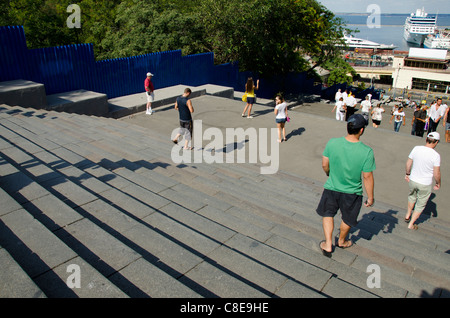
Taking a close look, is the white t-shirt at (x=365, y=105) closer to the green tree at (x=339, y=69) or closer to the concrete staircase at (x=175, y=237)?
the concrete staircase at (x=175, y=237)

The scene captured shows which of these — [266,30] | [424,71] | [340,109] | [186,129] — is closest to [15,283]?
[186,129]

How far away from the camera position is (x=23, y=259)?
2898 mm

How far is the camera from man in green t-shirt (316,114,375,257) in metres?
3.61

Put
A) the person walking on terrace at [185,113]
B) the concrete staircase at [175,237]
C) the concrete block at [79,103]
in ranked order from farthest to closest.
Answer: the concrete block at [79,103]
the person walking on terrace at [185,113]
the concrete staircase at [175,237]

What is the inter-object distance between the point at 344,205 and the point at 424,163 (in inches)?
87.6

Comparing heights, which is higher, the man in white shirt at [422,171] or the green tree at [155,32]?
the green tree at [155,32]

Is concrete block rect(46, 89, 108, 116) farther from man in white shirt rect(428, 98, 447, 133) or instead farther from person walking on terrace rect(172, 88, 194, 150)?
man in white shirt rect(428, 98, 447, 133)

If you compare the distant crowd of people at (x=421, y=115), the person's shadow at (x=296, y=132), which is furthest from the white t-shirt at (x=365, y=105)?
the person's shadow at (x=296, y=132)

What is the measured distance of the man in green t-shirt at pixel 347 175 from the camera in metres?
3.61

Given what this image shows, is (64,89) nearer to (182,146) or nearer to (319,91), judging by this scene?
(182,146)

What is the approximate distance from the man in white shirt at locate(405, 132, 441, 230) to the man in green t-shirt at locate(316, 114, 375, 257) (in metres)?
1.86

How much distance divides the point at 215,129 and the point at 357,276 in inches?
328

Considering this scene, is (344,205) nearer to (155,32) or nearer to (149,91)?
(149,91)

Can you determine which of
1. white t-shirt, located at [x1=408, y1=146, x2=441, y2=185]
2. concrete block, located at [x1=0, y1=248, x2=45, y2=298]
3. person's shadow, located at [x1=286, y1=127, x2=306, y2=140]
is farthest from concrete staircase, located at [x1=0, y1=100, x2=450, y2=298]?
person's shadow, located at [x1=286, y1=127, x2=306, y2=140]
